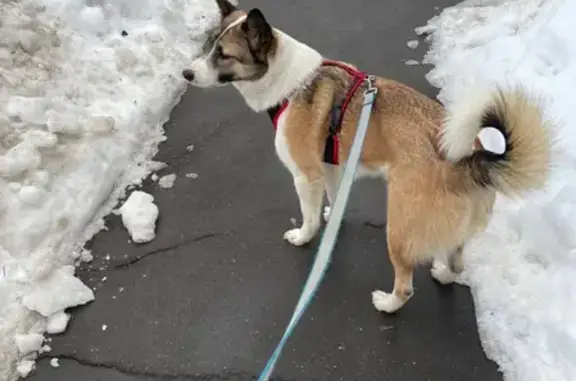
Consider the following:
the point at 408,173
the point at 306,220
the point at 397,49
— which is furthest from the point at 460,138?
the point at 397,49

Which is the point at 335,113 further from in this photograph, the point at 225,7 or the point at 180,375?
the point at 180,375

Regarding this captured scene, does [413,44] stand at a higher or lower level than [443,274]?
higher

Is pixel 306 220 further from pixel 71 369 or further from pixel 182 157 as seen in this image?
pixel 71 369

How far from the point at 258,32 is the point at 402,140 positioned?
2.95ft

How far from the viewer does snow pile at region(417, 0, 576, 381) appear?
3.37m

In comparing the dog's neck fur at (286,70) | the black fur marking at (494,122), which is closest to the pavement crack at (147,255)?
the dog's neck fur at (286,70)

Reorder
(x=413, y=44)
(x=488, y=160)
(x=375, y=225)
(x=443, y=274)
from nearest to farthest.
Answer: (x=488, y=160) < (x=443, y=274) < (x=375, y=225) < (x=413, y=44)

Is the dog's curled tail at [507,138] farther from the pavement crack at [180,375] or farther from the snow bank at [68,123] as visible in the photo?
the snow bank at [68,123]

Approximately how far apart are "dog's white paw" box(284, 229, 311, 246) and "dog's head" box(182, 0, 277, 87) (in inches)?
40.8

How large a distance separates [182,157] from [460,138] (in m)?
2.36

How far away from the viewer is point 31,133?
4484mm

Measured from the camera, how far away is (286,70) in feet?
11.5

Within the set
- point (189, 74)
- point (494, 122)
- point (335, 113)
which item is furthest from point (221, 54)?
point (494, 122)

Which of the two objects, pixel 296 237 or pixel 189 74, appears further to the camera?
pixel 296 237
